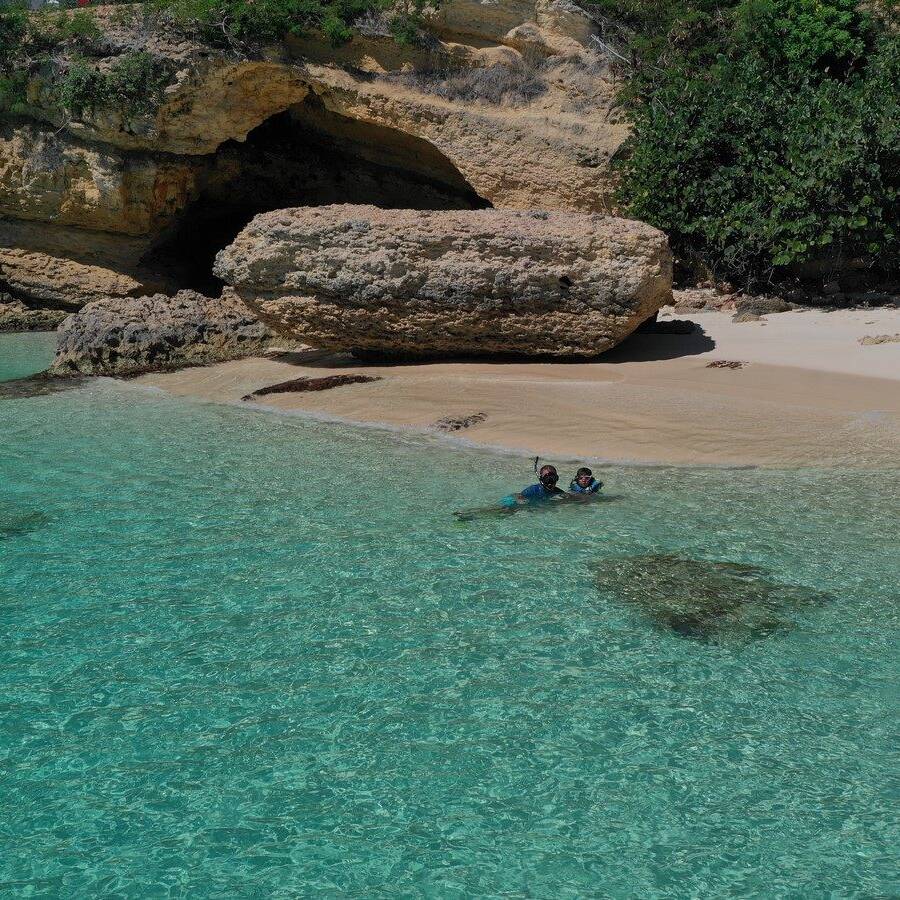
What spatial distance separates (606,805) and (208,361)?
13301 mm

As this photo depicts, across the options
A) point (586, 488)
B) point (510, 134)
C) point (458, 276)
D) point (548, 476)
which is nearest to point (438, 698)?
point (548, 476)

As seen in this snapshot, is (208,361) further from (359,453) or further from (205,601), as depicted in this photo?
(205,601)

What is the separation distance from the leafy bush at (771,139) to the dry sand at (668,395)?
76.3 inches

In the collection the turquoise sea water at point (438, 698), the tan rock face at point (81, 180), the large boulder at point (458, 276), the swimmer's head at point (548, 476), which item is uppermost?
the tan rock face at point (81, 180)

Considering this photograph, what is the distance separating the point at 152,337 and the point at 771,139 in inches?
456

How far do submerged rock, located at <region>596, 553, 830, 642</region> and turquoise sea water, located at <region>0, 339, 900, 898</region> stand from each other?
0.09 m

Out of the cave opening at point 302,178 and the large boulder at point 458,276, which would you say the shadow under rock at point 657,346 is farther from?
the cave opening at point 302,178

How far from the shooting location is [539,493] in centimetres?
816

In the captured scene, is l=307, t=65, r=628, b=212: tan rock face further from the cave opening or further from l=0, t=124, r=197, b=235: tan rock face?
l=0, t=124, r=197, b=235: tan rock face

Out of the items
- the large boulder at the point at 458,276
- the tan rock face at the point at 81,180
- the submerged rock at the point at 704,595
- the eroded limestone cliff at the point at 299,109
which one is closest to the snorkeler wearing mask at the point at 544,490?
the submerged rock at the point at 704,595

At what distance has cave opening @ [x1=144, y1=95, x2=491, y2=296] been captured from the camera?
22.8 metres

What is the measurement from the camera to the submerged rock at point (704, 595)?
5902 mm

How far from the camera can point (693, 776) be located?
4430 mm

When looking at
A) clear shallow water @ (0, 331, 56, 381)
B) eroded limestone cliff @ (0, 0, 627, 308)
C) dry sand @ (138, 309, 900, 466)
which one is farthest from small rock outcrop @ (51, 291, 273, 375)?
eroded limestone cliff @ (0, 0, 627, 308)
